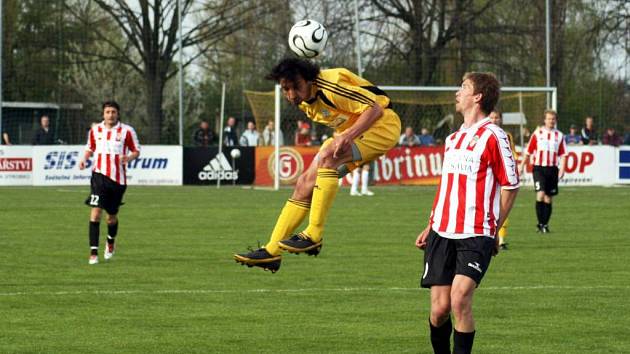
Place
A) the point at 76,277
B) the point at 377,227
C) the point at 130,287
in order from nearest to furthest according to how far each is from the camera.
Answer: the point at 130,287 < the point at 76,277 < the point at 377,227

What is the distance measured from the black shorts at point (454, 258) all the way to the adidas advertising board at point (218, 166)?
2902 cm

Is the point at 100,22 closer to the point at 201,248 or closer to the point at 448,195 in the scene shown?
the point at 201,248

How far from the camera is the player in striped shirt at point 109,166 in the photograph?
1662 cm

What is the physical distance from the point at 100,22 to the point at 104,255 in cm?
3220

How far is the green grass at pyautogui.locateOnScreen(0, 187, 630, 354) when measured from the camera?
10.2 m

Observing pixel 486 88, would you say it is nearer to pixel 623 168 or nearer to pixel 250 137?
pixel 250 137

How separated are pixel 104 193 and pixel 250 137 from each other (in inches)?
828

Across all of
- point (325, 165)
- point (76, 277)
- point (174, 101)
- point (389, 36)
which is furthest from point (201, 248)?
point (174, 101)

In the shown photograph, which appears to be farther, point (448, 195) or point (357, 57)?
point (357, 57)

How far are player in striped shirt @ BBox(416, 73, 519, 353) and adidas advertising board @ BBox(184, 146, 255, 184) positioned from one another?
95.3 ft

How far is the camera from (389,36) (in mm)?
45125

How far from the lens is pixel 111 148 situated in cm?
1670

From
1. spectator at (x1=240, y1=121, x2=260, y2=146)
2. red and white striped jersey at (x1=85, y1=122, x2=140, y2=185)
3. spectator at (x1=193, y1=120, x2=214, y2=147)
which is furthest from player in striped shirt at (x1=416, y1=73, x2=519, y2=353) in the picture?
spectator at (x1=193, y1=120, x2=214, y2=147)

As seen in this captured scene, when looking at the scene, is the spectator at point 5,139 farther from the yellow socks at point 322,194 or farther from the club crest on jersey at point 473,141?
the club crest on jersey at point 473,141
